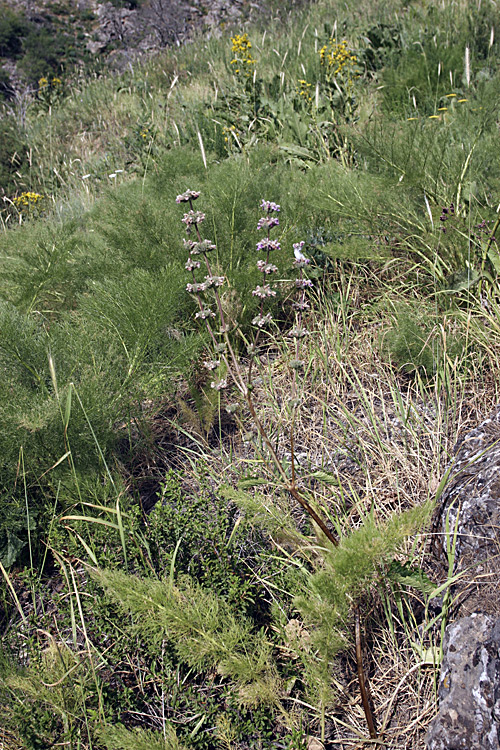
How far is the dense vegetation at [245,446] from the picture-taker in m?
1.38

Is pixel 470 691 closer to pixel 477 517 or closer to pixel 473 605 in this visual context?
pixel 473 605

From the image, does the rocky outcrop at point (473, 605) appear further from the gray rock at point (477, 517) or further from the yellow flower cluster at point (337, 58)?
the yellow flower cluster at point (337, 58)

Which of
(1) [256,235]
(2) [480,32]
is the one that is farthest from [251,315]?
(2) [480,32]

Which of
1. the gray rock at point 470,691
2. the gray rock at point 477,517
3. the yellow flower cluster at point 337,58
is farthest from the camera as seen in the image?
the yellow flower cluster at point 337,58

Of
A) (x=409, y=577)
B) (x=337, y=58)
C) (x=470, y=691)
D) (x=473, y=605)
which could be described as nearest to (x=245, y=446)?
(x=409, y=577)

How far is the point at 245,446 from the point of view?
6.98 ft

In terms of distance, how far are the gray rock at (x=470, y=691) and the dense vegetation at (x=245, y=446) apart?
0.15 meters

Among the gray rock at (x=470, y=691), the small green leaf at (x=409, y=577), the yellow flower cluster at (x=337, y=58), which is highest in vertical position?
the yellow flower cluster at (x=337, y=58)

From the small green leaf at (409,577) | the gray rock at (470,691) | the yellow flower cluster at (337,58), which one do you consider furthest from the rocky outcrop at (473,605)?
the yellow flower cluster at (337,58)

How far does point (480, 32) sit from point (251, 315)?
4.37m

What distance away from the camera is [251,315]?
2650mm

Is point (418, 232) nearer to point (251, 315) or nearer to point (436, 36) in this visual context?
point (251, 315)

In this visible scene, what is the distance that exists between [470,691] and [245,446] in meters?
1.18

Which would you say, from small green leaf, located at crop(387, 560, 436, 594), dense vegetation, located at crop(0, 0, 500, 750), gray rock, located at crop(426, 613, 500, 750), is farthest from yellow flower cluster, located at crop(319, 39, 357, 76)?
gray rock, located at crop(426, 613, 500, 750)
